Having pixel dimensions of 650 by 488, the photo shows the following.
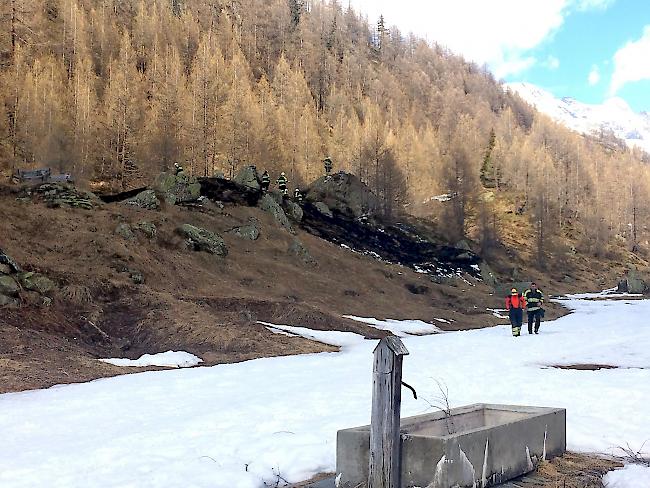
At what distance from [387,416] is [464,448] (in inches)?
32.5

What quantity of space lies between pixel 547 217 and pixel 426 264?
1733 inches

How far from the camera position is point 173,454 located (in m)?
7.60

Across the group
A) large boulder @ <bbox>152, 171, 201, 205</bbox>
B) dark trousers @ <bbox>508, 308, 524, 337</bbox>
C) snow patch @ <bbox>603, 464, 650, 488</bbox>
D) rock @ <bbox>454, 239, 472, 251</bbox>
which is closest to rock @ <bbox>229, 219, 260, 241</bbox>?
large boulder @ <bbox>152, 171, 201, 205</bbox>

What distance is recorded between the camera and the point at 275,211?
41719 mm

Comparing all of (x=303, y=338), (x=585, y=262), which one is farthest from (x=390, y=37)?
(x=303, y=338)

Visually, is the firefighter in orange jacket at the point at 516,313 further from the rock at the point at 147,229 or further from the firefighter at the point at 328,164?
the firefighter at the point at 328,164

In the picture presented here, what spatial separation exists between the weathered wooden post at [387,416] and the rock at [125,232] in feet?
79.8

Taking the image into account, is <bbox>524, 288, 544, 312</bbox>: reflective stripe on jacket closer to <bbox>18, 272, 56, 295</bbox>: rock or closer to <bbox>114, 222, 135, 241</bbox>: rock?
<bbox>18, 272, 56, 295</bbox>: rock

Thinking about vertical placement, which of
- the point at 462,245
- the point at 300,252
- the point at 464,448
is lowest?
the point at 464,448

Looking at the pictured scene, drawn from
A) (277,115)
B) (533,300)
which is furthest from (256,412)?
(277,115)

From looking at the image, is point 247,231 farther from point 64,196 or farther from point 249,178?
point 249,178

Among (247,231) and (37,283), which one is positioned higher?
(247,231)

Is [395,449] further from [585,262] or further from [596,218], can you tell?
[596,218]

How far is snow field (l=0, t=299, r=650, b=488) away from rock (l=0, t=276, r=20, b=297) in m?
6.83
